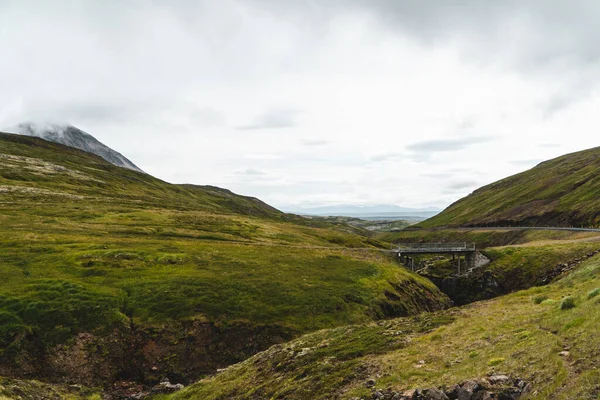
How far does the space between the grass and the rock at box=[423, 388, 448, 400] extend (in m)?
1.01

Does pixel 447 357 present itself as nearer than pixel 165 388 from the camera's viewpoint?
Yes

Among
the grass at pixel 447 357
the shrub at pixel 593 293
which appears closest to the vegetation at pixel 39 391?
the grass at pixel 447 357

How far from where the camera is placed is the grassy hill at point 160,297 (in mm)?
40969

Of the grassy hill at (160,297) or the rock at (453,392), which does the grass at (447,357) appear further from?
the grassy hill at (160,297)

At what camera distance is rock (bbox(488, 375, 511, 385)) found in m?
17.4

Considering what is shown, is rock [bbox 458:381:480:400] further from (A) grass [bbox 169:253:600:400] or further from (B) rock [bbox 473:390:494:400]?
(A) grass [bbox 169:253:600:400]

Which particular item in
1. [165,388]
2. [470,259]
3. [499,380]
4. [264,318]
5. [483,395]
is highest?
[499,380]

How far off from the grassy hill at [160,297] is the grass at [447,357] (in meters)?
11.5

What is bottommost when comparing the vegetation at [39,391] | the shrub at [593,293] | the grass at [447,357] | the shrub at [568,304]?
the vegetation at [39,391]

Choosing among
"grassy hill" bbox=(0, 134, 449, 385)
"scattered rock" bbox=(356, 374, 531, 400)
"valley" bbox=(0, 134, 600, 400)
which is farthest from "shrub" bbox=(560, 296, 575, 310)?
"grassy hill" bbox=(0, 134, 449, 385)

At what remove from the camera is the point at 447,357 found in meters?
23.4

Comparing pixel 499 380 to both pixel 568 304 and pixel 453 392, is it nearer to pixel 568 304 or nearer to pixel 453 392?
pixel 453 392

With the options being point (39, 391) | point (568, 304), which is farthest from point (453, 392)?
point (39, 391)

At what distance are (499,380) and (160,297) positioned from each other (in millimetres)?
45249
